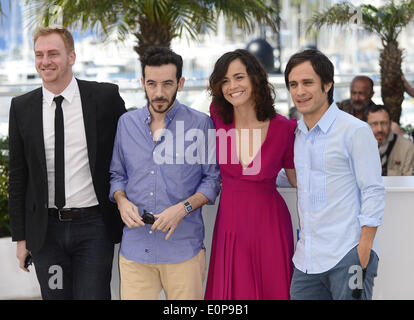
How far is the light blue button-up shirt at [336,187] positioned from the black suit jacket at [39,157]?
36.5 inches

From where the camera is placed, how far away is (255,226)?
7.86 ft

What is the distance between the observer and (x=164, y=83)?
2.31 meters

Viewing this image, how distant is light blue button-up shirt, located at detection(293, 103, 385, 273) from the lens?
6.68 ft

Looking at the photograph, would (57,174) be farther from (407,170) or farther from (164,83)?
(407,170)

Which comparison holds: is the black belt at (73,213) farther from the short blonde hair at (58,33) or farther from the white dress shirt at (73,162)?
the short blonde hair at (58,33)

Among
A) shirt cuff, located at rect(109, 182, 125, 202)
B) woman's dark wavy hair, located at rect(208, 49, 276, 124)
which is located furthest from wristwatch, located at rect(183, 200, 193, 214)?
woman's dark wavy hair, located at rect(208, 49, 276, 124)

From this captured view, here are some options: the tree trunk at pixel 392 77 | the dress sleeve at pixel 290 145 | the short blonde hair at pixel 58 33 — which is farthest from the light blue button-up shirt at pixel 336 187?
the tree trunk at pixel 392 77

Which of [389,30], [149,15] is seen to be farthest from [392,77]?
[149,15]

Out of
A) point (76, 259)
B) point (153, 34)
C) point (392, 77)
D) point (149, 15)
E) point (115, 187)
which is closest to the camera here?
point (115, 187)

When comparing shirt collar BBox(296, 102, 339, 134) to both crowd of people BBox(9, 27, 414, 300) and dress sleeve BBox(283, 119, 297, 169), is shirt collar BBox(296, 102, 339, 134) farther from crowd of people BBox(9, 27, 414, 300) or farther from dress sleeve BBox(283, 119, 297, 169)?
dress sleeve BBox(283, 119, 297, 169)

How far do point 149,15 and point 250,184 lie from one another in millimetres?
A: 5287

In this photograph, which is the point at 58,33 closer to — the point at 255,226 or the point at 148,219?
the point at 148,219

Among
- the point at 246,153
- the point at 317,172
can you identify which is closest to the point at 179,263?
the point at 246,153
